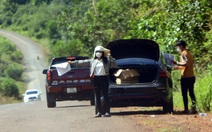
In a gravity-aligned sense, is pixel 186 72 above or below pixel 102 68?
below

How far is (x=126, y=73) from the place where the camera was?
17562 mm

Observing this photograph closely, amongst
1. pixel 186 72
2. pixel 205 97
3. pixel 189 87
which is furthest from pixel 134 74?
pixel 205 97

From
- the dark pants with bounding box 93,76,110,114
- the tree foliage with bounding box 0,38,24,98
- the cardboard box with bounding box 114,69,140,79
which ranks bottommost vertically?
the tree foliage with bounding box 0,38,24,98

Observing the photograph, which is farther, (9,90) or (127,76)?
(9,90)

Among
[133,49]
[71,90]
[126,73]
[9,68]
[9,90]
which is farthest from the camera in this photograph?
[9,68]

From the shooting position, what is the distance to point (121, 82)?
698 inches

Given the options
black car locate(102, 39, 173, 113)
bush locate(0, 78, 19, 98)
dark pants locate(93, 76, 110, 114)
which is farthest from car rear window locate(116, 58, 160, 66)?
bush locate(0, 78, 19, 98)

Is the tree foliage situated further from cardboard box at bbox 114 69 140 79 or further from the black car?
cardboard box at bbox 114 69 140 79

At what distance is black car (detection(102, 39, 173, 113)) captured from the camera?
17.5 meters

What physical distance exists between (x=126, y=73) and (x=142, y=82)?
648 mm

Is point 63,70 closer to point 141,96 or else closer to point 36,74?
point 141,96

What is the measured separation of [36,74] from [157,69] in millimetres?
77093

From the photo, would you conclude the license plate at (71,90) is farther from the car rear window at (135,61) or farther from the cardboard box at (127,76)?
the cardboard box at (127,76)

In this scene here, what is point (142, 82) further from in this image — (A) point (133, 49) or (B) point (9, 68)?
(B) point (9, 68)
